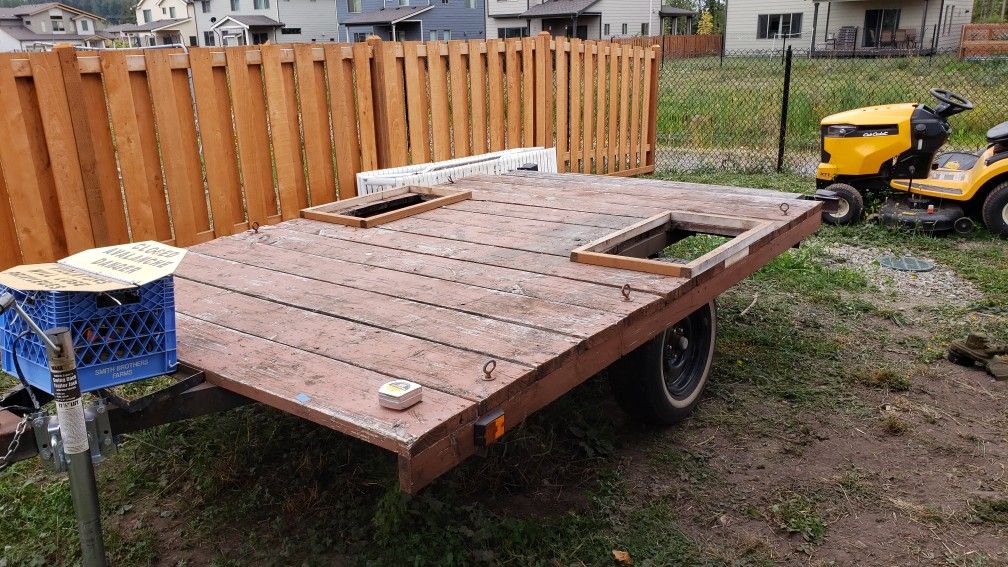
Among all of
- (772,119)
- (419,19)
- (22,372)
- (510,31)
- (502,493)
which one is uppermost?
(419,19)

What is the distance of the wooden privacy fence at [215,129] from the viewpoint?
450cm

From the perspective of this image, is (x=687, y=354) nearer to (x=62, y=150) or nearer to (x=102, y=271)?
(x=102, y=271)

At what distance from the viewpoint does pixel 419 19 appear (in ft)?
148

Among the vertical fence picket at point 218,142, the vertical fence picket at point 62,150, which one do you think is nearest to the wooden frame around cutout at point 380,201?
the vertical fence picket at point 218,142

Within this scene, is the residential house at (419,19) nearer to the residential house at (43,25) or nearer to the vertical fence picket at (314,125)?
the residential house at (43,25)

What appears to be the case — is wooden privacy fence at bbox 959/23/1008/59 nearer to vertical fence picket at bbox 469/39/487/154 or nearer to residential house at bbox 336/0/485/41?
vertical fence picket at bbox 469/39/487/154

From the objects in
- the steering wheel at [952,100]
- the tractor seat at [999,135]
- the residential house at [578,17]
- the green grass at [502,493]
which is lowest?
the green grass at [502,493]

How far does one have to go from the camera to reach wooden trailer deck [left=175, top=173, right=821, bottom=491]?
2.15m

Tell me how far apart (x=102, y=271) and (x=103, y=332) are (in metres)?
0.18

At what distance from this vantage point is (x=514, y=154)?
22.3 feet

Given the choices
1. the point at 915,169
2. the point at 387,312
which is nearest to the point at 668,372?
the point at 387,312

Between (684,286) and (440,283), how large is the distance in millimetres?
976

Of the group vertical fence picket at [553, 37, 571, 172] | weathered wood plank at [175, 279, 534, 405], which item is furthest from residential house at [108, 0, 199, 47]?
weathered wood plank at [175, 279, 534, 405]

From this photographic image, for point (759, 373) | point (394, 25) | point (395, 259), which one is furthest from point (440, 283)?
point (394, 25)
